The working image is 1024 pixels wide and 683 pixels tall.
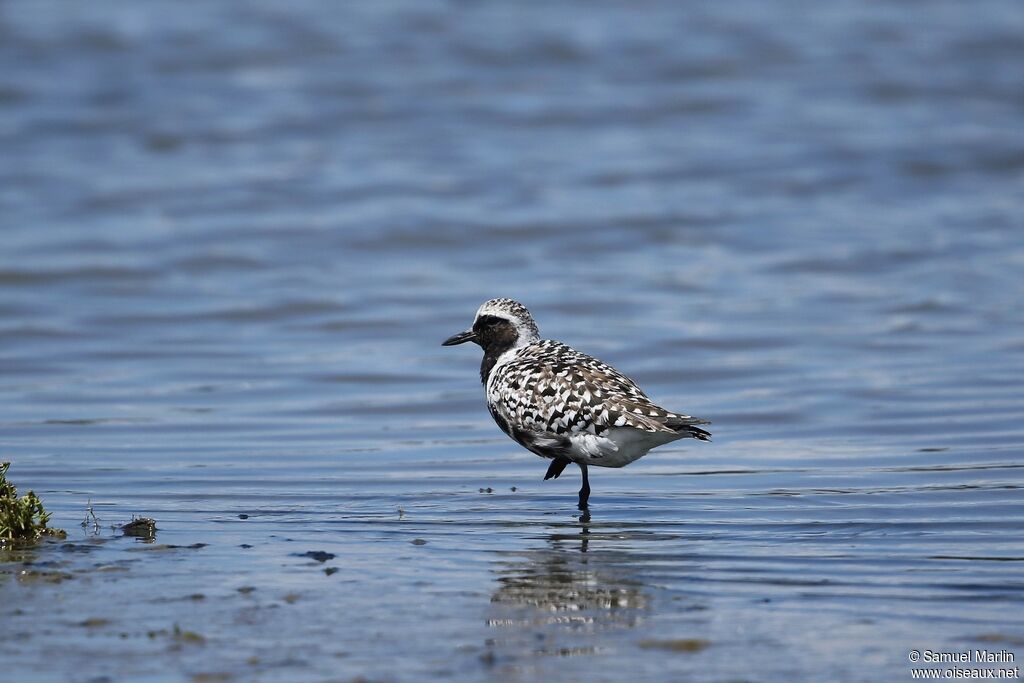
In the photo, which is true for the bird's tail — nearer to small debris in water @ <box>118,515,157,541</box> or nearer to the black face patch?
the black face patch

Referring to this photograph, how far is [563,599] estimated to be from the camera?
7.08 meters

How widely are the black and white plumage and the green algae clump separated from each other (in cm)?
309

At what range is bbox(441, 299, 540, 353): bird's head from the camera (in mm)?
10898

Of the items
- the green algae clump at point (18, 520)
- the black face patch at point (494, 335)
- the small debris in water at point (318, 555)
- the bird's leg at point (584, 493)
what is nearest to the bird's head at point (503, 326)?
the black face patch at point (494, 335)

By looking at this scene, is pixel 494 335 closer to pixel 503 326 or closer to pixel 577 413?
pixel 503 326

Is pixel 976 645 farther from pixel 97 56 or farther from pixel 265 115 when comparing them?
pixel 97 56

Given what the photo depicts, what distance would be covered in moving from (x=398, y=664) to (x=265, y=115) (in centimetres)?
2438

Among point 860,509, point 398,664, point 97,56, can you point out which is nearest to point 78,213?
point 97,56

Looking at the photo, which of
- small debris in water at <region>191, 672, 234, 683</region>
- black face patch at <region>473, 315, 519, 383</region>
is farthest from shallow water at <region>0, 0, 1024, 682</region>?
black face patch at <region>473, 315, 519, 383</region>

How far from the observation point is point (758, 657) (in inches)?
238

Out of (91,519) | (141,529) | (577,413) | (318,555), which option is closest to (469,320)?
(577,413)

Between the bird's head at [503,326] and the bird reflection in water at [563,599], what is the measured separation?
2599 millimetres

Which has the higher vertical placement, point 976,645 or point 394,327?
point 394,327

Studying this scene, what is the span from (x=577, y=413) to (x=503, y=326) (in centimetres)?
160
